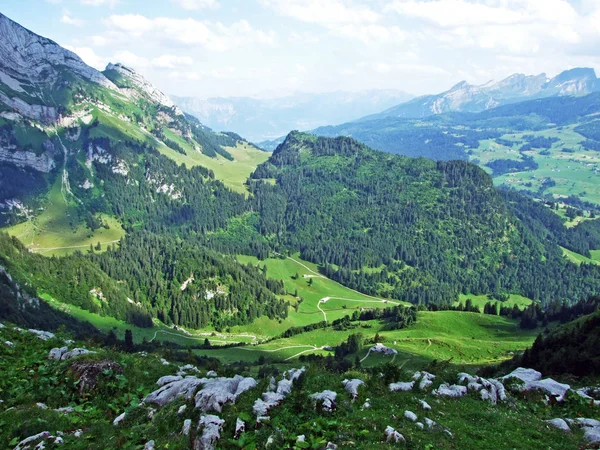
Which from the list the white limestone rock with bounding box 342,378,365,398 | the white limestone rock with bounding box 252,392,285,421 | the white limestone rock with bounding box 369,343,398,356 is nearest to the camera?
the white limestone rock with bounding box 252,392,285,421

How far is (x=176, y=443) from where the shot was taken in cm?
2561

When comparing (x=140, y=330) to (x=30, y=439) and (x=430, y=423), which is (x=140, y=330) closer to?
(x=30, y=439)

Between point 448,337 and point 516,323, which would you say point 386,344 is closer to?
point 448,337

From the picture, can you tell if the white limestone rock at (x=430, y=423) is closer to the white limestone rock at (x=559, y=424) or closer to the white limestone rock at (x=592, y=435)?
the white limestone rock at (x=559, y=424)

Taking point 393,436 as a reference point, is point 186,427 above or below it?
below

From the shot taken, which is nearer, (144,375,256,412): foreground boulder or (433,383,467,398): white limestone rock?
(144,375,256,412): foreground boulder

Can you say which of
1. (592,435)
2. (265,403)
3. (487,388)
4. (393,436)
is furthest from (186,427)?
(592,435)

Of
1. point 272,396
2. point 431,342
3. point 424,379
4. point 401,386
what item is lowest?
point 431,342

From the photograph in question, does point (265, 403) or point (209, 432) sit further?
point (265, 403)

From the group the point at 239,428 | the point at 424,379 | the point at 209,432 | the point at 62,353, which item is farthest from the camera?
the point at 62,353

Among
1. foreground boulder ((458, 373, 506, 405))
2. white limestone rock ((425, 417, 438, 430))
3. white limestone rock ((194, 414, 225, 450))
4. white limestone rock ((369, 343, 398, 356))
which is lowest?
white limestone rock ((369, 343, 398, 356))

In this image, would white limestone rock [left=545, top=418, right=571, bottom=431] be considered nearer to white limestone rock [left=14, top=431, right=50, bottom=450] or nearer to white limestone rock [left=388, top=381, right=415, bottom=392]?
white limestone rock [left=388, top=381, right=415, bottom=392]

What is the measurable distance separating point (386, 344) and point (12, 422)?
339 feet

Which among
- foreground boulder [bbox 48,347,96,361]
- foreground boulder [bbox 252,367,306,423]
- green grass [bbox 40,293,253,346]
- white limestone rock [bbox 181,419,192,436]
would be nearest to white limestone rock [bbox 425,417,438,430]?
foreground boulder [bbox 252,367,306,423]
